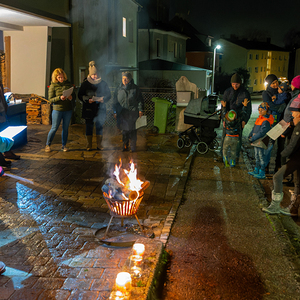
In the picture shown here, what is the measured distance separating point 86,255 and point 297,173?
339cm

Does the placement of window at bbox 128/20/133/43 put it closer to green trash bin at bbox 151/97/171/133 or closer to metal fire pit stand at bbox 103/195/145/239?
green trash bin at bbox 151/97/171/133

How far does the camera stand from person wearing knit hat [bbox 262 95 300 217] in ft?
17.1

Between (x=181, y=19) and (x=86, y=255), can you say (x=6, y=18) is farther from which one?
(x=181, y=19)

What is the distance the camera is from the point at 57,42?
563 inches

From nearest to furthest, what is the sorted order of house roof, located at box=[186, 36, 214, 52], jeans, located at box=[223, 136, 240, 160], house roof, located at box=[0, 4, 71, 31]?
jeans, located at box=[223, 136, 240, 160] < house roof, located at box=[0, 4, 71, 31] < house roof, located at box=[186, 36, 214, 52]

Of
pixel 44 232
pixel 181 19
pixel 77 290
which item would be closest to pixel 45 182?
pixel 44 232

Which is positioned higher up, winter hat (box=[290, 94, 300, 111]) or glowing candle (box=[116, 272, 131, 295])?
winter hat (box=[290, 94, 300, 111])

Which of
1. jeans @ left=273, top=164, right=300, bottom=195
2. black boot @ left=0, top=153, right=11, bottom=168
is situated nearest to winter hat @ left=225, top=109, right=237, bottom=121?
jeans @ left=273, top=164, right=300, bottom=195

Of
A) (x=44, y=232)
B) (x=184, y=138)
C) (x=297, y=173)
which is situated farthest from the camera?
(x=184, y=138)

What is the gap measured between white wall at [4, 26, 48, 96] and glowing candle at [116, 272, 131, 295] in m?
12.0

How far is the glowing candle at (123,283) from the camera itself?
3197 mm

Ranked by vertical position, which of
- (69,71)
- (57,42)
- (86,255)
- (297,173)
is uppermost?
(57,42)

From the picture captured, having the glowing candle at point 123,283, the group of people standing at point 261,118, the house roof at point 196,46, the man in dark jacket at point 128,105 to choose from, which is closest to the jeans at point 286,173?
the group of people standing at point 261,118

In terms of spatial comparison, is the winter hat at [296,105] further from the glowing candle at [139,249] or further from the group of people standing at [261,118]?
the glowing candle at [139,249]
